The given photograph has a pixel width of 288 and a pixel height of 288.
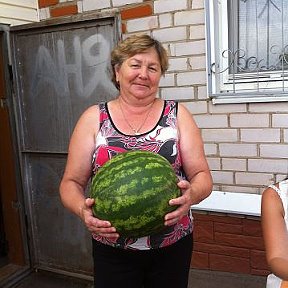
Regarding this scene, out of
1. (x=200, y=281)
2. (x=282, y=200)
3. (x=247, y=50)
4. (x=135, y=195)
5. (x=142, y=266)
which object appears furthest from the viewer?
(x=200, y=281)

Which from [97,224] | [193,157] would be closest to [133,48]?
[193,157]

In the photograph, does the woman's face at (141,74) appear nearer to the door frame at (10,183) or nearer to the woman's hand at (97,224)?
the woman's hand at (97,224)

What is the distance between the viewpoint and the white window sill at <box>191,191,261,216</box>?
3211mm

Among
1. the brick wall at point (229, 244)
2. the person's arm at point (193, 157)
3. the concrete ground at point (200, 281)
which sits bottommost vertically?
the concrete ground at point (200, 281)

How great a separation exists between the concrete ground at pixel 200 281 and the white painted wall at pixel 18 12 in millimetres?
2478

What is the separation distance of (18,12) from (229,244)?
2.76 metres

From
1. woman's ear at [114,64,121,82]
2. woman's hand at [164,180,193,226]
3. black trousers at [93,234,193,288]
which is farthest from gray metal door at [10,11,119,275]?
woman's hand at [164,180,193,226]

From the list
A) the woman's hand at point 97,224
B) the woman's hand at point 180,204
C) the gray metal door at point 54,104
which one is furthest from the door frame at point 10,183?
the woman's hand at point 180,204

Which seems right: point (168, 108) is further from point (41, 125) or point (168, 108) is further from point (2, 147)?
point (2, 147)

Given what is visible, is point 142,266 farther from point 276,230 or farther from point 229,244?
point 229,244

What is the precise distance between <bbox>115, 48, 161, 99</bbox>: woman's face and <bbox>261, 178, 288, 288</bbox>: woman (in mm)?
752

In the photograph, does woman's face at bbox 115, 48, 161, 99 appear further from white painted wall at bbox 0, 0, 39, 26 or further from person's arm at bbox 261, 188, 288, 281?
white painted wall at bbox 0, 0, 39, 26

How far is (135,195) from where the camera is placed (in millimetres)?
1600

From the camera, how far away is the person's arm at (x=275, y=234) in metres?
1.63
